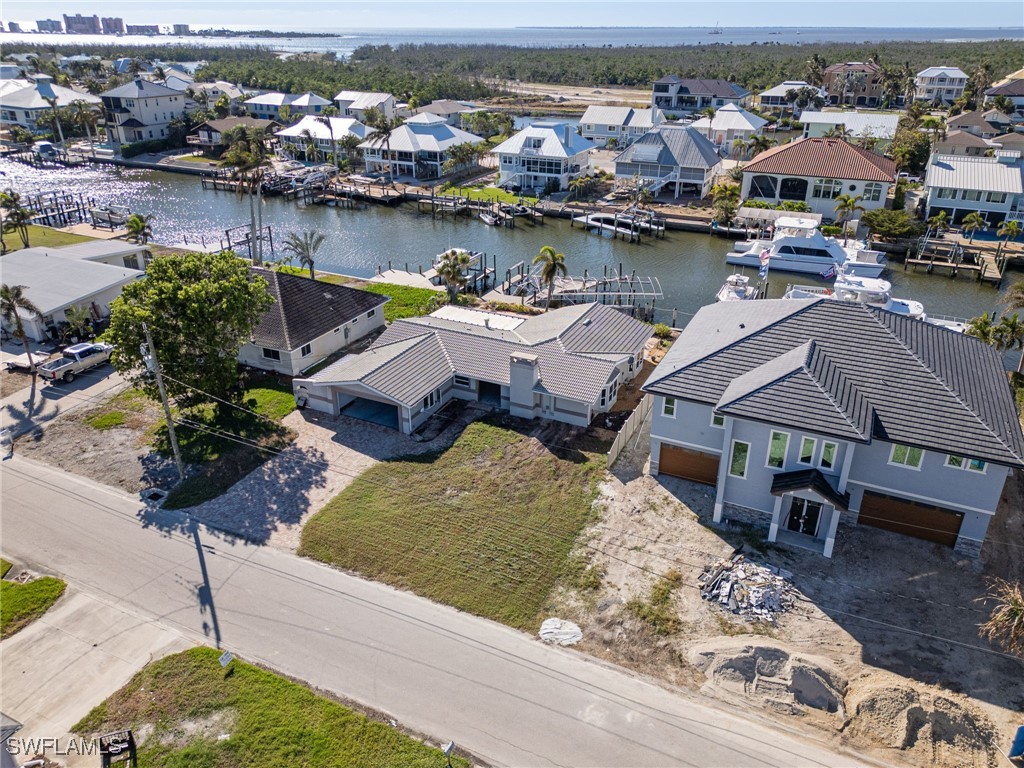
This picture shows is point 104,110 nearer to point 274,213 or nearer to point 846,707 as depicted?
point 274,213

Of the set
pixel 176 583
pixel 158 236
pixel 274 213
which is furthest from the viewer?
pixel 274 213

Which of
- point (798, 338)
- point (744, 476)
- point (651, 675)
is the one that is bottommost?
point (651, 675)

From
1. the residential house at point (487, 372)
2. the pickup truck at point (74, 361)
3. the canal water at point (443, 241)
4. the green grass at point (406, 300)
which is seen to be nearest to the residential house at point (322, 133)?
the canal water at point (443, 241)

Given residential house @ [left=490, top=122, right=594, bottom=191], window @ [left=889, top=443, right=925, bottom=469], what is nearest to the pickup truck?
window @ [left=889, top=443, right=925, bottom=469]

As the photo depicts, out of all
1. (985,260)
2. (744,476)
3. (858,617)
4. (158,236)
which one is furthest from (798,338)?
A: (158,236)

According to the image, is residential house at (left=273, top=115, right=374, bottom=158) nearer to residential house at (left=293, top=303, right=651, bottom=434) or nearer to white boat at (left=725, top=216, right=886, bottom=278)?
white boat at (left=725, top=216, right=886, bottom=278)

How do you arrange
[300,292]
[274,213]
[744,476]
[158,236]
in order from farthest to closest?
[274,213] < [158,236] < [300,292] < [744,476]
